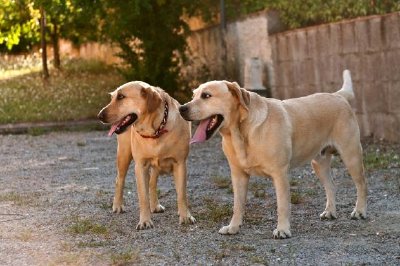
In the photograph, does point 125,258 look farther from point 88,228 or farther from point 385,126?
point 385,126

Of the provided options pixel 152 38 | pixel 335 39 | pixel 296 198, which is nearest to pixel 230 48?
pixel 152 38

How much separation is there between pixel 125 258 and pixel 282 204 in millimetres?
1292

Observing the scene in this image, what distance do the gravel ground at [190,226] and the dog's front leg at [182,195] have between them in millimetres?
90

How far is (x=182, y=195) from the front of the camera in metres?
6.77

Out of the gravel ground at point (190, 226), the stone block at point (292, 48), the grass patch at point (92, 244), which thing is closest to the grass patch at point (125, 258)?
the gravel ground at point (190, 226)

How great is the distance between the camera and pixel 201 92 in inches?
238

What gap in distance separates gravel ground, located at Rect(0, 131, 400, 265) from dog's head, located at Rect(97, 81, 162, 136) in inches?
31.9

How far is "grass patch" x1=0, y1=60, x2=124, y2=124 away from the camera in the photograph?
16.6 m

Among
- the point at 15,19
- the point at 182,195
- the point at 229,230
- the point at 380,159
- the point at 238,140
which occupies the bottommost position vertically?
the point at 380,159

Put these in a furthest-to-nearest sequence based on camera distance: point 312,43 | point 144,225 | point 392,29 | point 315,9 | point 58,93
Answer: point 58,93
point 315,9
point 312,43
point 392,29
point 144,225

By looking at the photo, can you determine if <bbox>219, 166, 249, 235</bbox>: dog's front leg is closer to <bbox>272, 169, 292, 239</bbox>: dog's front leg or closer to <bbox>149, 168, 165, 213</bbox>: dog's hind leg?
<bbox>272, 169, 292, 239</bbox>: dog's front leg

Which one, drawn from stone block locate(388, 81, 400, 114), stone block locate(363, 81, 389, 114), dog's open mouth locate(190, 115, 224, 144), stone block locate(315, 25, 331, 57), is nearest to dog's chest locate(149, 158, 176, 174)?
dog's open mouth locate(190, 115, 224, 144)

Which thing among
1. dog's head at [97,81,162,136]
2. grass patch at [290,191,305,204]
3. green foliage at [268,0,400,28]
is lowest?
grass patch at [290,191,305,204]

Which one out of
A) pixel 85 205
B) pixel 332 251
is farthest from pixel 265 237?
pixel 85 205
